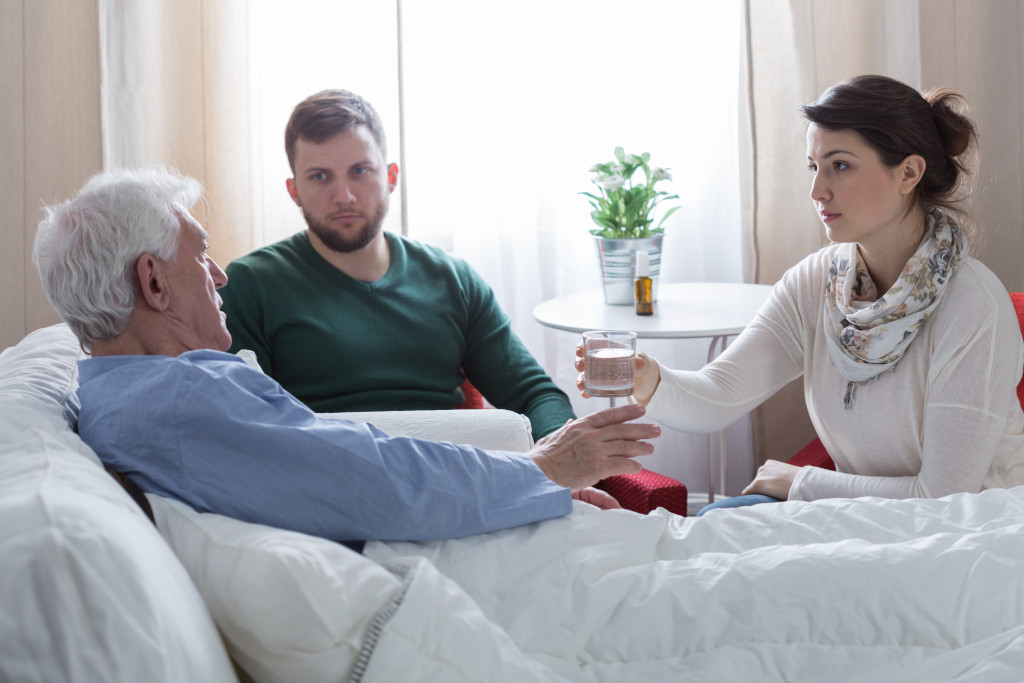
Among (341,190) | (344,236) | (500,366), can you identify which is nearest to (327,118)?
(341,190)

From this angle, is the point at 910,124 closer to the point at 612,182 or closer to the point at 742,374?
the point at 742,374

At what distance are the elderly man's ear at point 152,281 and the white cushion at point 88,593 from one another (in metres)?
0.43

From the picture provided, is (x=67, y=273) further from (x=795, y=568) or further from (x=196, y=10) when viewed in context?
(x=196, y=10)

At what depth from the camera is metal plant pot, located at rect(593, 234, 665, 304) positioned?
2.53m

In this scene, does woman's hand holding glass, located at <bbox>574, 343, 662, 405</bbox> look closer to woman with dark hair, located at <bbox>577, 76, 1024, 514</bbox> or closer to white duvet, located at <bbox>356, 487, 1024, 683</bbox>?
woman with dark hair, located at <bbox>577, 76, 1024, 514</bbox>

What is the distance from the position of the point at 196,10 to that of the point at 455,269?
128 cm

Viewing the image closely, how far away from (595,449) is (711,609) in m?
0.45

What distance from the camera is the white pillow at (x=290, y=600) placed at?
2.81 feet

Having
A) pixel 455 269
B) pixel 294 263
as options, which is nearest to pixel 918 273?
pixel 455 269

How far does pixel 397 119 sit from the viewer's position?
2.99m

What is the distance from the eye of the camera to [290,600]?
86 centimetres

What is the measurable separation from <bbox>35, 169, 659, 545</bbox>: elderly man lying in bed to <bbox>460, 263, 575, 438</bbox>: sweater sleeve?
3.08ft

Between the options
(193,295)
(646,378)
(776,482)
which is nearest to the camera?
(193,295)

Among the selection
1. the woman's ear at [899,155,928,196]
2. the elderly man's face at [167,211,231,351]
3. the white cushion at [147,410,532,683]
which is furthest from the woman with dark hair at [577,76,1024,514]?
the white cushion at [147,410,532,683]
